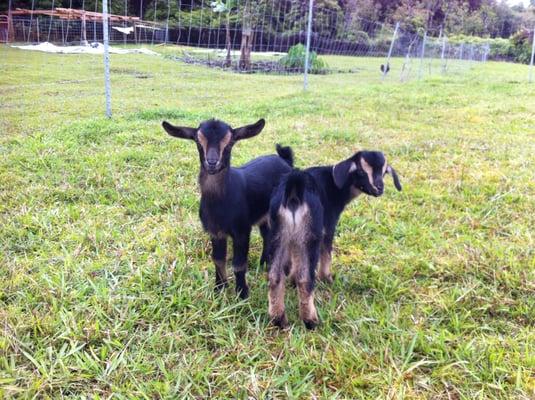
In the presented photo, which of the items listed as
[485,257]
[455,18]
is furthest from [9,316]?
[455,18]

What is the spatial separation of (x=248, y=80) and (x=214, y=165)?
1340 cm

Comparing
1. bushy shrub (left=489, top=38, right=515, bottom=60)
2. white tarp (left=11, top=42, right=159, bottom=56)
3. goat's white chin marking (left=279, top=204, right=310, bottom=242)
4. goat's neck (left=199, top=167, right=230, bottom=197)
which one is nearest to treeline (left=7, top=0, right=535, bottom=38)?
bushy shrub (left=489, top=38, right=515, bottom=60)

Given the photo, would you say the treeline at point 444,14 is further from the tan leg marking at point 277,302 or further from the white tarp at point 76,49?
the tan leg marking at point 277,302

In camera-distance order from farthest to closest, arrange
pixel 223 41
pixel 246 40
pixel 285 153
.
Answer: pixel 223 41 → pixel 246 40 → pixel 285 153

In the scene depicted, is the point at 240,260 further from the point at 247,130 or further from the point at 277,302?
the point at 247,130

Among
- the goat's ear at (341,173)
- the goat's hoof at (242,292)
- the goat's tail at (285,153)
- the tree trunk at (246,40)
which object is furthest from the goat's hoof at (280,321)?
the tree trunk at (246,40)

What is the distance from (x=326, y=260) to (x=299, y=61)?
16474mm

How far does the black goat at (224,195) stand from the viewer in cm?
271

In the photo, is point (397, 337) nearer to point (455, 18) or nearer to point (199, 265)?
point (199, 265)

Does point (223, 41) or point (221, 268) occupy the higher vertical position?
point (223, 41)

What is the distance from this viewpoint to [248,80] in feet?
50.9

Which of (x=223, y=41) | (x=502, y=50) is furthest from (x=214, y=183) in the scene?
(x=502, y=50)

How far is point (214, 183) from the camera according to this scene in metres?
2.80

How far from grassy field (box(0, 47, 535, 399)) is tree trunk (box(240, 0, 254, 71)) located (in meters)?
10.7
